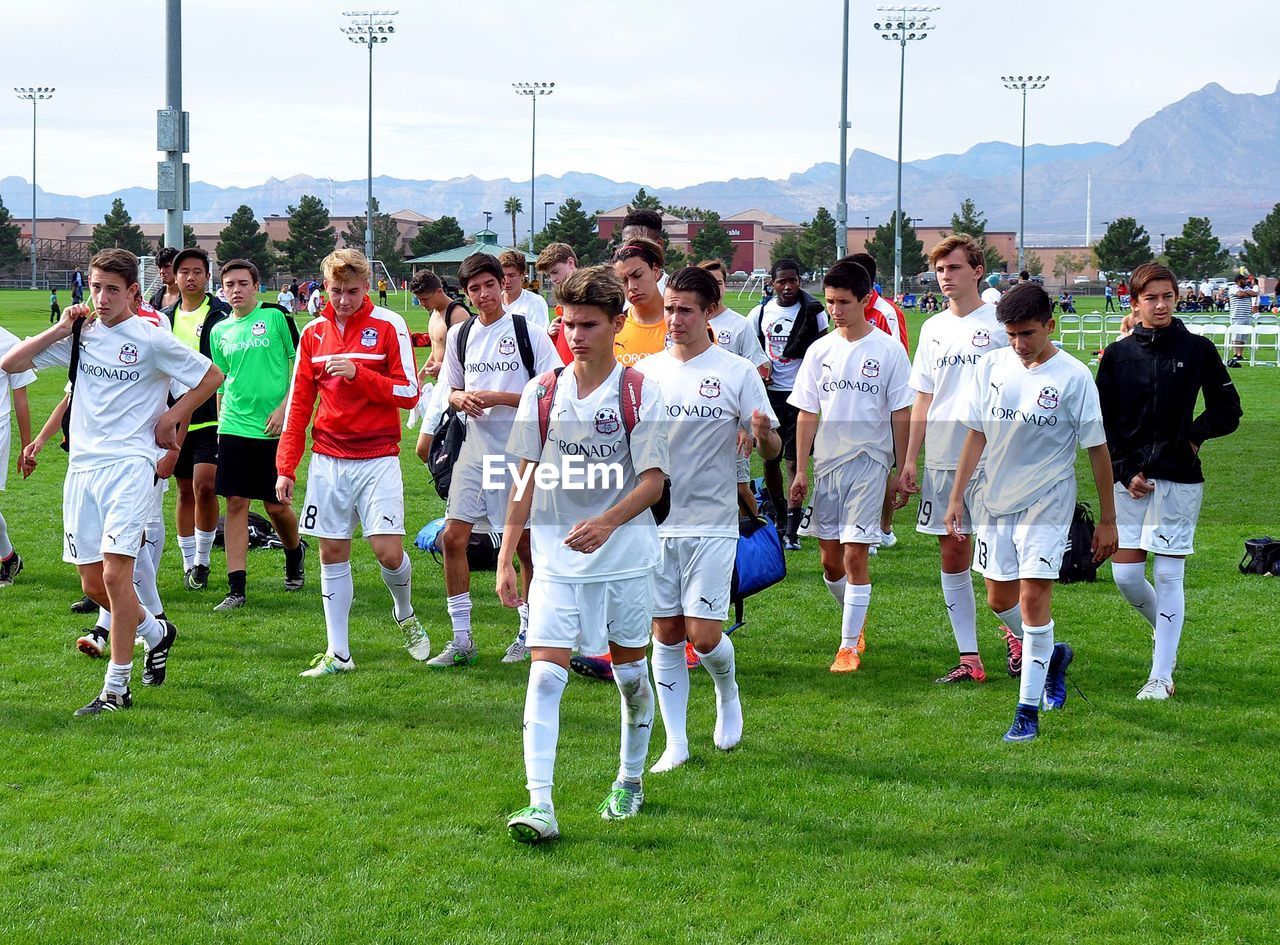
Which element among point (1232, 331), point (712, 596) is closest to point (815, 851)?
point (712, 596)

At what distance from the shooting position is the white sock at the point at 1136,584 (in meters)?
6.78

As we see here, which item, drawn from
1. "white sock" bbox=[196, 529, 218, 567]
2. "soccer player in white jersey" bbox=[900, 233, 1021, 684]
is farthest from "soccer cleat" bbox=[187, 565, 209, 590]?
"soccer player in white jersey" bbox=[900, 233, 1021, 684]

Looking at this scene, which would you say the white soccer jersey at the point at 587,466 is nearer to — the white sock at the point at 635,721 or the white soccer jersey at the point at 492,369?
the white sock at the point at 635,721

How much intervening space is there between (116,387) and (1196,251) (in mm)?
90912

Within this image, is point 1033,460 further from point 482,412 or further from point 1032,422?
point 482,412

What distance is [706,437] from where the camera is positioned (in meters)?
5.92

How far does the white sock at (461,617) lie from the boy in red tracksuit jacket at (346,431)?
49 cm

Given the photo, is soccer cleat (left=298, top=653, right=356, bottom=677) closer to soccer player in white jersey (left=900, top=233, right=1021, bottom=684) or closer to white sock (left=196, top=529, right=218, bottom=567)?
white sock (left=196, top=529, right=218, bottom=567)

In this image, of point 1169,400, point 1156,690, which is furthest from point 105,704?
point 1169,400

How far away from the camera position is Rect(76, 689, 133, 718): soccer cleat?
646 centimetres

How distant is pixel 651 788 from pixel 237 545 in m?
4.36

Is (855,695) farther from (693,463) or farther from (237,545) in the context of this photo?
(237,545)

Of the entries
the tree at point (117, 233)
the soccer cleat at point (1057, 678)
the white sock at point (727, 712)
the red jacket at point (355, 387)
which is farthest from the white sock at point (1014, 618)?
the tree at point (117, 233)

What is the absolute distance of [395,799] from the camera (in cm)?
536
